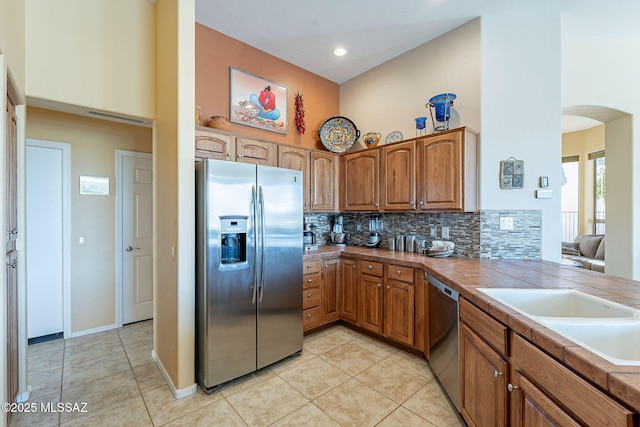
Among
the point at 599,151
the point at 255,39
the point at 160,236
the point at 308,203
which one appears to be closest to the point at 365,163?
the point at 308,203

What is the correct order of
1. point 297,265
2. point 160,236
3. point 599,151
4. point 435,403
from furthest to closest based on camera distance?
point 599,151 < point 297,265 < point 160,236 < point 435,403

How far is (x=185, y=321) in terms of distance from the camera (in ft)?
7.03

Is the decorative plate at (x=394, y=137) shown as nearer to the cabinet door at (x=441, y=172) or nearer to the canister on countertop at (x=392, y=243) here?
the cabinet door at (x=441, y=172)

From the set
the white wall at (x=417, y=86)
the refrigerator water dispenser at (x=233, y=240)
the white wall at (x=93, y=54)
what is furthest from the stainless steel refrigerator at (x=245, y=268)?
the white wall at (x=417, y=86)

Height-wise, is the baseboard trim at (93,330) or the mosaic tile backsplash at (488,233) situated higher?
the mosaic tile backsplash at (488,233)

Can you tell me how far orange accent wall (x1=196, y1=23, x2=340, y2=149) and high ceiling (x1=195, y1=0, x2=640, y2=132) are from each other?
128mm

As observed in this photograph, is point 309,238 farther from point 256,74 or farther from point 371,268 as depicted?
point 256,74

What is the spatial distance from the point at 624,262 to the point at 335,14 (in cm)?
434

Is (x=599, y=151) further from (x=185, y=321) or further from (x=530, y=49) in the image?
(x=185, y=321)

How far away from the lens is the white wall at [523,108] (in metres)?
2.77

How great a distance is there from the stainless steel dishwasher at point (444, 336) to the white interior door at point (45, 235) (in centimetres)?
377

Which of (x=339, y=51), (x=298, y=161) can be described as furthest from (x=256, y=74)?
(x=298, y=161)

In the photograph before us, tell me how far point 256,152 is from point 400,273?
1.95m

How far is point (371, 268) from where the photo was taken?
305cm
